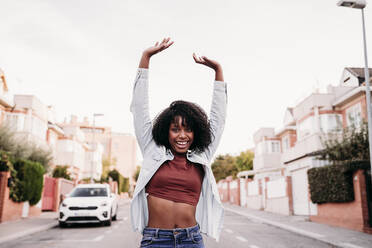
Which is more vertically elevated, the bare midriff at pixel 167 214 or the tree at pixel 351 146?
the tree at pixel 351 146

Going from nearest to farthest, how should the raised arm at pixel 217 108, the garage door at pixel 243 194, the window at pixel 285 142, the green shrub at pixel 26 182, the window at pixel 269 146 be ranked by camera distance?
1. the raised arm at pixel 217 108
2. the green shrub at pixel 26 182
3. the garage door at pixel 243 194
4. the window at pixel 285 142
5. the window at pixel 269 146

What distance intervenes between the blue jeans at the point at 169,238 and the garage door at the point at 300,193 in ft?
65.9

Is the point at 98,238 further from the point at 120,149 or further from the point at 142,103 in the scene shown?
the point at 120,149

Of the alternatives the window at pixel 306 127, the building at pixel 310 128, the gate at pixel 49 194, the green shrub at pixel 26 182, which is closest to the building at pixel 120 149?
the building at pixel 310 128

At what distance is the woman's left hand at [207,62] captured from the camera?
3.14m

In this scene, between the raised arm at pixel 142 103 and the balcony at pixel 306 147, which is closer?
the raised arm at pixel 142 103

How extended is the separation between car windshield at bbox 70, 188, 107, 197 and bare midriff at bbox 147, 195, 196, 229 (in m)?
13.7

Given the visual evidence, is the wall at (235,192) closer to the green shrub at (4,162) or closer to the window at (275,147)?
the window at (275,147)

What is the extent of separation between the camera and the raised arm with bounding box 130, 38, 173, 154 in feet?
9.57

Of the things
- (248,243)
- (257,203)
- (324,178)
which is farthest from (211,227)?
(257,203)

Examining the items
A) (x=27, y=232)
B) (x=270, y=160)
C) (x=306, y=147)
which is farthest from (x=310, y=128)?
(x=27, y=232)

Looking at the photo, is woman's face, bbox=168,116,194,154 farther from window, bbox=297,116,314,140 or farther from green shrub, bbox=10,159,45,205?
window, bbox=297,116,314,140

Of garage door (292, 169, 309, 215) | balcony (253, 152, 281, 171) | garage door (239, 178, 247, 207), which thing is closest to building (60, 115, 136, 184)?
balcony (253, 152, 281, 171)

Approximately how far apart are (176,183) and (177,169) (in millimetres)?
106
